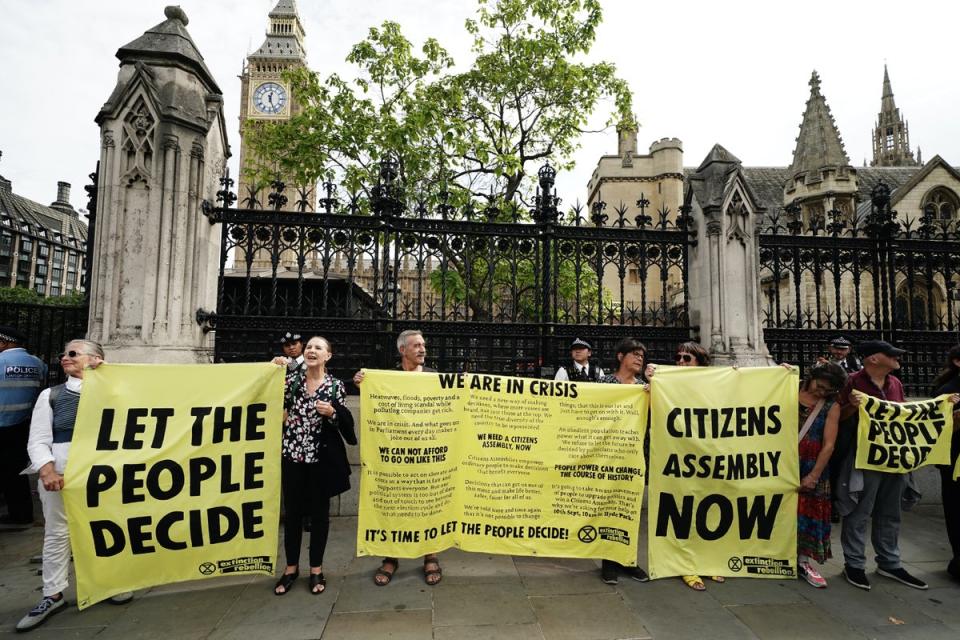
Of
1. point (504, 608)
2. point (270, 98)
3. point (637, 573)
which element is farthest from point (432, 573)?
point (270, 98)

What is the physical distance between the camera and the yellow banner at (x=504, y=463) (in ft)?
13.0

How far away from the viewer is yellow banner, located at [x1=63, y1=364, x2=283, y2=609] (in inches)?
138

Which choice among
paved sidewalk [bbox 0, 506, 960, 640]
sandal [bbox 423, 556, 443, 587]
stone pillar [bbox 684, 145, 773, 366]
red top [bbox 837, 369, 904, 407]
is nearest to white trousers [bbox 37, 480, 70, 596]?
paved sidewalk [bbox 0, 506, 960, 640]

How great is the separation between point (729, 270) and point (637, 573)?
446 cm

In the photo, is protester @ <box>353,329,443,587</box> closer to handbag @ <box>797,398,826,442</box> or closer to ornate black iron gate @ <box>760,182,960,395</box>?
handbag @ <box>797,398,826,442</box>

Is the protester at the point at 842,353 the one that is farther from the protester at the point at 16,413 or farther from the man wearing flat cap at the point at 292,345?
the protester at the point at 16,413

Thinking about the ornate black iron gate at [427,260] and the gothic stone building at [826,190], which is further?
the gothic stone building at [826,190]

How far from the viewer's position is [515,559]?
4.56 m

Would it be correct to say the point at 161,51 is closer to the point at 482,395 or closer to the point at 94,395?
the point at 94,395

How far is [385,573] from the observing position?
4.01 meters

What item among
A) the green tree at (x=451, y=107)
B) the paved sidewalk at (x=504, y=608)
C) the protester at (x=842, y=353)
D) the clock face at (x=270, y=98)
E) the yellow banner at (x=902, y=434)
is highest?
the clock face at (x=270, y=98)

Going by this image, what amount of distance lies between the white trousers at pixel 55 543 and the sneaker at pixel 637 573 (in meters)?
4.48

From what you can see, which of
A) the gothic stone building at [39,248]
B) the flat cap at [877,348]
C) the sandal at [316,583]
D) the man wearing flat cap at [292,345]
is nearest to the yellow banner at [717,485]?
the flat cap at [877,348]

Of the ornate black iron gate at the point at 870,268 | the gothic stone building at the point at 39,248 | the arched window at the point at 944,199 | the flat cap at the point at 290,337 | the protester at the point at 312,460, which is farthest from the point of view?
the gothic stone building at the point at 39,248
